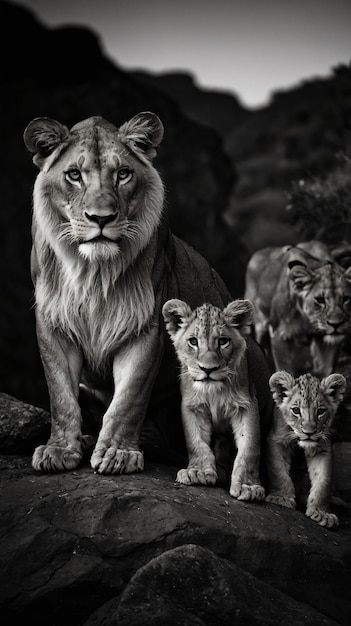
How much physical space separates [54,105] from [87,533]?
345 inches

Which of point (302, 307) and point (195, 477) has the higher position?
point (302, 307)

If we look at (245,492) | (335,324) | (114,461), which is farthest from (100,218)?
(335,324)

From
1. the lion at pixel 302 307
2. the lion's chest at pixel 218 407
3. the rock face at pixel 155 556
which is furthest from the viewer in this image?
the lion at pixel 302 307

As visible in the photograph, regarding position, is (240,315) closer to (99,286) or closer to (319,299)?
(99,286)

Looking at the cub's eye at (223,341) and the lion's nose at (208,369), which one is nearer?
the lion's nose at (208,369)

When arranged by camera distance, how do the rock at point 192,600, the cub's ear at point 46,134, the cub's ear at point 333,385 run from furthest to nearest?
1. the cub's ear at point 333,385
2. the cub's ear at point 46,134
3. the rock at point 192,600

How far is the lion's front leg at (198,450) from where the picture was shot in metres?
5.80

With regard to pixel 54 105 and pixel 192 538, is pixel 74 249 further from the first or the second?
pixel 54 105

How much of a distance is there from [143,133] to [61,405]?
1749 mm

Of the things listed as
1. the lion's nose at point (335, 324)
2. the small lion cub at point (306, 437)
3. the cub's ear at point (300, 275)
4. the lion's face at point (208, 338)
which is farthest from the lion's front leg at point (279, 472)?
the cub's ear at point (300, 275)

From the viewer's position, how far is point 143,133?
6055mm

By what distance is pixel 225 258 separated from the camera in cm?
1286

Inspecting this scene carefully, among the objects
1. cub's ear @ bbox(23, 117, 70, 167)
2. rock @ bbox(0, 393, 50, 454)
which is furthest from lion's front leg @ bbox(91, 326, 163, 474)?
cub's ear @ bbox(23, 117, 70, 167)

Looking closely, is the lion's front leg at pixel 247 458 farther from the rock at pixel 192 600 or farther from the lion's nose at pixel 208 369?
the rock at pixel 192 600
